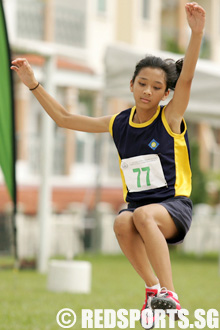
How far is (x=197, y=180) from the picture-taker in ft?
74.4

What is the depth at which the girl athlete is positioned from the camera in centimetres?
486

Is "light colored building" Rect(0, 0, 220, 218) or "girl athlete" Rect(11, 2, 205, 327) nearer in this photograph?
"girl athlete" Rect(11, 2, 205, 327)

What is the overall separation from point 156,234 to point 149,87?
83cm

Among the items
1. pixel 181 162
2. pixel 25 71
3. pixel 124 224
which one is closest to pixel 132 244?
pixel 124 224

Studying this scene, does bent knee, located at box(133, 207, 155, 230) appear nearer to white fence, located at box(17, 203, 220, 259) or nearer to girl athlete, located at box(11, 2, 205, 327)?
girl athlete, located at box(11, 2, 205, 327)

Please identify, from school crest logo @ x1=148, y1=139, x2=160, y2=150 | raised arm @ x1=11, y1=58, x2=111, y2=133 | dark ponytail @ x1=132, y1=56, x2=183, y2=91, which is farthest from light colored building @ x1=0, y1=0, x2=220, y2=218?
school crest logo @ x1=148, y1=139, x2=160, y2=150

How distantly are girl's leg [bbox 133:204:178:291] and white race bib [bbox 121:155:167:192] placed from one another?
0.14 meters

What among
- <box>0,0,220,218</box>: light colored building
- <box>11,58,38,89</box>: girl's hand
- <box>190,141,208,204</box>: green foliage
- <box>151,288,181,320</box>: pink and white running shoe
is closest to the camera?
<box>151,288,181,320</box>: pink and white running shoe

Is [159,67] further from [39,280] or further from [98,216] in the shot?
[98,216]

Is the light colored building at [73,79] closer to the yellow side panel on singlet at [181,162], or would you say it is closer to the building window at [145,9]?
the building window at [145,9]

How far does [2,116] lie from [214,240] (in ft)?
39.0

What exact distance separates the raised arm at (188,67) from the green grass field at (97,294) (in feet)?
10.4

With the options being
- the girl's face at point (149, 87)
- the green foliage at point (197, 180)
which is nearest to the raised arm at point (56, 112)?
the girl's face at point (149, 87)

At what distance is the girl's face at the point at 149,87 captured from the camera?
4.93 meters
